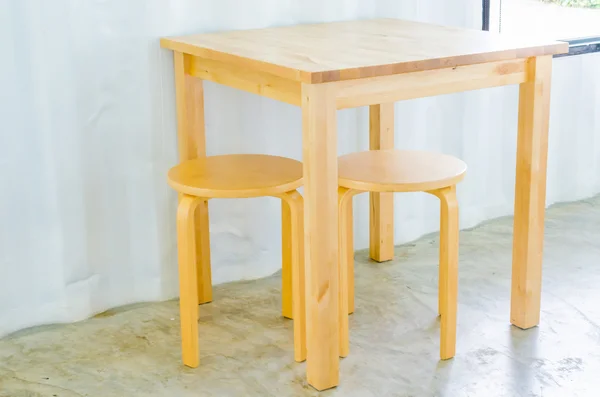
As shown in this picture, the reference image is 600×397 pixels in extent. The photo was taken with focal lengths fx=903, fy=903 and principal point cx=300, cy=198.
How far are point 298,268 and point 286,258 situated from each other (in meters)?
0.23

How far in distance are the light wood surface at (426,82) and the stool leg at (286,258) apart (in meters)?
0.45

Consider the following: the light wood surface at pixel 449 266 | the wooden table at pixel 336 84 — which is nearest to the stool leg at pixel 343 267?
the wooden table at pixel 336 84

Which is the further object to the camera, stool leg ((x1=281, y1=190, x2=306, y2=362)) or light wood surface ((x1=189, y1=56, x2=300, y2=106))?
stool leg ((x1=281, y1=190, x2=306, y2=362))

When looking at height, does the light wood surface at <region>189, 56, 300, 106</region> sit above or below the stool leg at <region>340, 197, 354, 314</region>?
above

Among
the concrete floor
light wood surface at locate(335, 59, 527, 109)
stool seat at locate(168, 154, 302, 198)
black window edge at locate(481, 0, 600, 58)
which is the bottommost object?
the concrete floor

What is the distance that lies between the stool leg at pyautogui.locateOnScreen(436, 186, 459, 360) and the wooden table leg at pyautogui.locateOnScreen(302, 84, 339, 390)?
292 mm

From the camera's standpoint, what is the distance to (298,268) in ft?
7.06

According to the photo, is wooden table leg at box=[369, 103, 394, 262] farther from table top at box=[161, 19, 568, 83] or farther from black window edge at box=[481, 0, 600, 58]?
black window edge at box=[481, 0, 600, 58]

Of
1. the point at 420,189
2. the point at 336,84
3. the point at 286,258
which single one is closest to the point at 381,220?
the point at 286,258

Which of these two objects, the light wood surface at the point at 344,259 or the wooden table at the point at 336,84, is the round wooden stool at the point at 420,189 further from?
the wooden table at the point at 336,84

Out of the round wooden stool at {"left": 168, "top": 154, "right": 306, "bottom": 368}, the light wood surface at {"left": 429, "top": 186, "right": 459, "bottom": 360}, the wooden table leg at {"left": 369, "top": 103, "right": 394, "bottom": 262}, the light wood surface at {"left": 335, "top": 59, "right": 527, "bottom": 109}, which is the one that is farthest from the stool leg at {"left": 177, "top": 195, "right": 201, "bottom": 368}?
the wooden table leg at {"left": 369, "top": 103, "right": 394, "bottom": 262}

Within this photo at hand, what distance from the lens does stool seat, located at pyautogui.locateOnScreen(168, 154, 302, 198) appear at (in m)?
2.06

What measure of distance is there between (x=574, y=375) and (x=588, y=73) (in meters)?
1.55

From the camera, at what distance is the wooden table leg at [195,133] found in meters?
2.40
